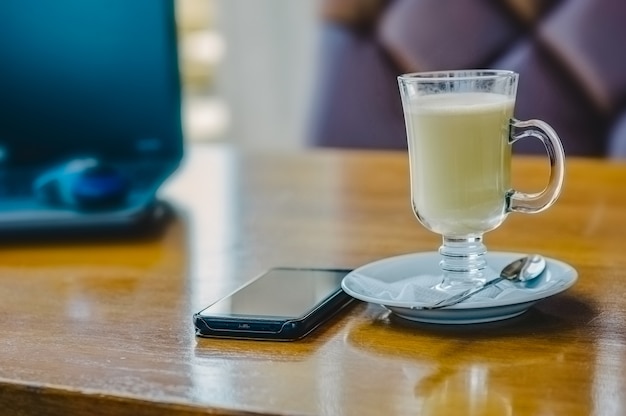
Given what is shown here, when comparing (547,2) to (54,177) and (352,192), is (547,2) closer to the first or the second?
(352,192)

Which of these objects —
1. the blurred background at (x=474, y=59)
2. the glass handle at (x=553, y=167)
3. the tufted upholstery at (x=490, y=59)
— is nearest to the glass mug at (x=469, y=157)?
the glass handle at (x=553, y=167)

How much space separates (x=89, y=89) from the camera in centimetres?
108

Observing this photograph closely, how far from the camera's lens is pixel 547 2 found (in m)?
1.47

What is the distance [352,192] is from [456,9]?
0.52 meters

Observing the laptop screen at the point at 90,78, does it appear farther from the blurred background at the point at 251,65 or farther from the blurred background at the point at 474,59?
the blurred background at the point at 251,65

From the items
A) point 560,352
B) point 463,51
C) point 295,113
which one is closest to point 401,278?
point 560,352

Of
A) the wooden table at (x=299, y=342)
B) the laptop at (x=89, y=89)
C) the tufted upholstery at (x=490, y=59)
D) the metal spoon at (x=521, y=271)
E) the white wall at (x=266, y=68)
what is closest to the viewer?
the wooden table at (x=299, y=342)

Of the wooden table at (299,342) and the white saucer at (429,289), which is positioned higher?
the white saucer at (429,289)

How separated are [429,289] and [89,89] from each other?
0.58 metres

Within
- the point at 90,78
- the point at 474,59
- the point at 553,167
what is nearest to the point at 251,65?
the point at 474,59

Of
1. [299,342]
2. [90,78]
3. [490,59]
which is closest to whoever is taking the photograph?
[299,342]

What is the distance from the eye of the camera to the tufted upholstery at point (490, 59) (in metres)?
1.44

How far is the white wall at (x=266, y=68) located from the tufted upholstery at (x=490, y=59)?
1.75ft

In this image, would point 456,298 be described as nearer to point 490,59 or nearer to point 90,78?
point 90,78
